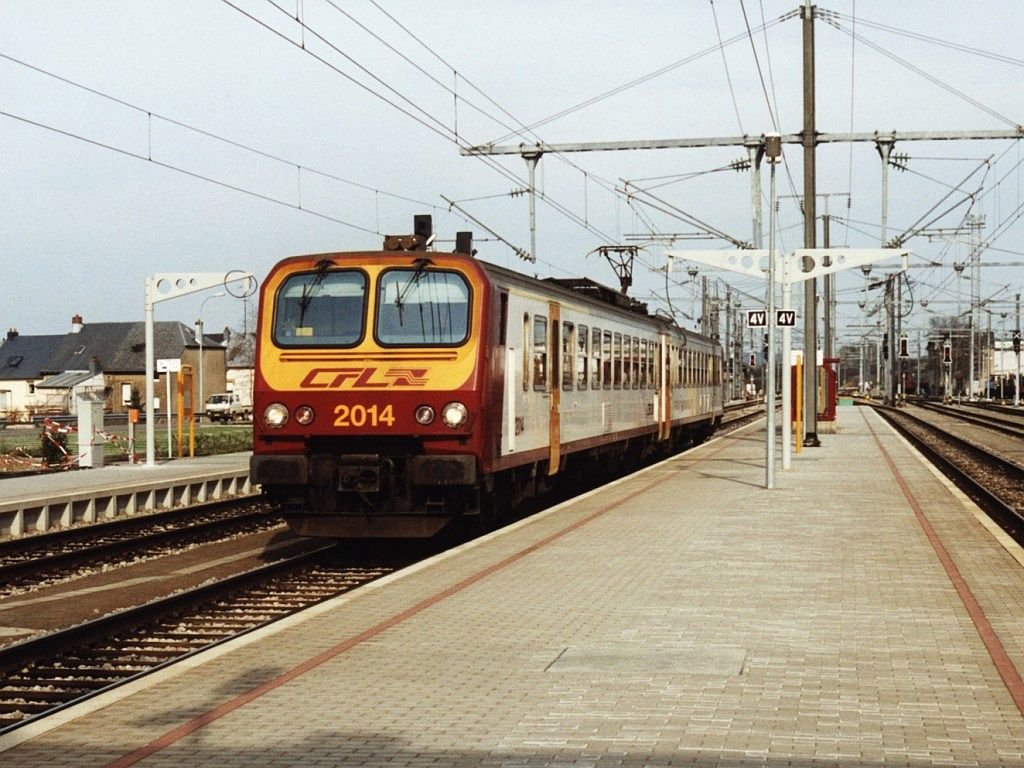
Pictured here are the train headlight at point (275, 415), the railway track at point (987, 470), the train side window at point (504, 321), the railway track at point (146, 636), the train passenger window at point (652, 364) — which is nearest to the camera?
the railway track at point (146, 636)

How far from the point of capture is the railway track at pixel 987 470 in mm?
19531

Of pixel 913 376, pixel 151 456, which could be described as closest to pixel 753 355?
pixel 151 456

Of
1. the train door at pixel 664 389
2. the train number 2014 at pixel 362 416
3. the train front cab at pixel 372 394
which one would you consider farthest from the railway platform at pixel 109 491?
the train door at pixel 664 389

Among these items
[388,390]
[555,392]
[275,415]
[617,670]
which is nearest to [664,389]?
[555,392]

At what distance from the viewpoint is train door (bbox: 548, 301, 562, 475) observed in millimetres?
17391

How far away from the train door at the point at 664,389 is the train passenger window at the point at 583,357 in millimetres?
8085

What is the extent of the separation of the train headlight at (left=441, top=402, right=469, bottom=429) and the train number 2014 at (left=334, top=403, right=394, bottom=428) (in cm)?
52

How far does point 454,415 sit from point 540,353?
322cm

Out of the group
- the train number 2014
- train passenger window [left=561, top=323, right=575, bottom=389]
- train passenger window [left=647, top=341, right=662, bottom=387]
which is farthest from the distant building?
the train number 2014

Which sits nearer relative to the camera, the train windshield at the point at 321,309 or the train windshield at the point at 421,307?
the train windshield at the point at 421,307

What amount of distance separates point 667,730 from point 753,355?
241 feet

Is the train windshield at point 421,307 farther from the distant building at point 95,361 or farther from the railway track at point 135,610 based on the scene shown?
the distant building at point 95,361

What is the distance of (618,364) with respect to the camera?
22609mm

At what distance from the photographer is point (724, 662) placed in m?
7.86
